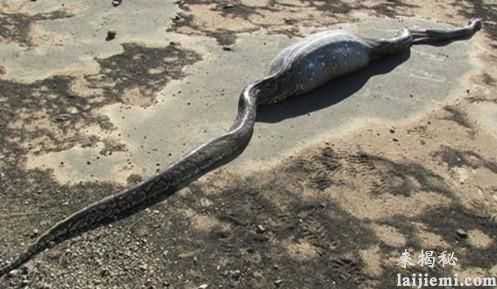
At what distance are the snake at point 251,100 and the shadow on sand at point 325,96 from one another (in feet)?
0.33

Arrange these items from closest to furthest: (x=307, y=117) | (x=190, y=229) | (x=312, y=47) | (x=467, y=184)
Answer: (x=190, y=229), (x=467, y=184), (x=307, y=117), (x=312, y=47)

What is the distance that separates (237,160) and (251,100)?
1230 millimetres

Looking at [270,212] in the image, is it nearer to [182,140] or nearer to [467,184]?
[182,140]

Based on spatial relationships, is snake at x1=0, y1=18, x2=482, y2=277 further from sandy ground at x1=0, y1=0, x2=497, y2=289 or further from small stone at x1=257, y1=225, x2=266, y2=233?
small stone at x1=257, y1=225, x2=266, y2=233

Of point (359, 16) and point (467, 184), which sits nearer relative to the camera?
point (467, 184)

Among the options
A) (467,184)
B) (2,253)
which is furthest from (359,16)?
(2,253)

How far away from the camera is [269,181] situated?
6.47m

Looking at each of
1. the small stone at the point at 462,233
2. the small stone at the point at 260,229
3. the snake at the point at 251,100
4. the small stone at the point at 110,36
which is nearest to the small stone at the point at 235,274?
the small stone at the point at 260,229

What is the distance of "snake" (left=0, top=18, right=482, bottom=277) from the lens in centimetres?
552

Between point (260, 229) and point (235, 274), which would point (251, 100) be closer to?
point (260, 229)

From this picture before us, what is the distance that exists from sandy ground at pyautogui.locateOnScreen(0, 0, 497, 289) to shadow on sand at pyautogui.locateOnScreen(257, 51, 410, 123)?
4cm

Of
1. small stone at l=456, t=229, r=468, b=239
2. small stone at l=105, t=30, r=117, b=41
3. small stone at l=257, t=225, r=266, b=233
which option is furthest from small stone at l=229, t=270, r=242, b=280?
small stone at l=105, t=30, r=117, b=41

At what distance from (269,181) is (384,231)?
4.82 ft

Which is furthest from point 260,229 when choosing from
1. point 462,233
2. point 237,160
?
point 462,233
